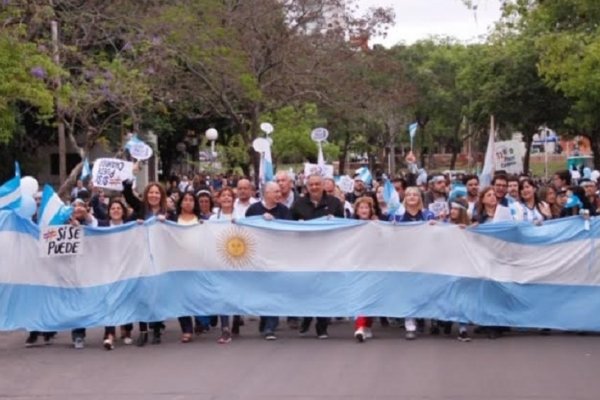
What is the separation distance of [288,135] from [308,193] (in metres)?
38.3

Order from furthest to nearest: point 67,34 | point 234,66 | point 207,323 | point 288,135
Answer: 1. point 288,135
2. point 234,66
3. point 67,34
4. point 207,323

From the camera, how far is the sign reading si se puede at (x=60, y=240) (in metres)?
12.0

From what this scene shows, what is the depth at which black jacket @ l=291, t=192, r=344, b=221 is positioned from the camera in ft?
42.0

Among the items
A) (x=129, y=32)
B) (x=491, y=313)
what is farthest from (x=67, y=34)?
(x=491, y=313)

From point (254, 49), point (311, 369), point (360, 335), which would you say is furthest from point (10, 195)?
point (254, 49)

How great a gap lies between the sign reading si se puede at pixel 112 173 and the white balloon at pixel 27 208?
153 cm

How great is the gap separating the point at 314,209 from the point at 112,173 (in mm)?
3123

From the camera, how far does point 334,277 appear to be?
1231cm

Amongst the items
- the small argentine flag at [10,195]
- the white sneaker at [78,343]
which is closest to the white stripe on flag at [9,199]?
the small argentine flag at [10,195]

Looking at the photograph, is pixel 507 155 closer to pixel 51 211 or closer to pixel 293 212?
pixel 293 212

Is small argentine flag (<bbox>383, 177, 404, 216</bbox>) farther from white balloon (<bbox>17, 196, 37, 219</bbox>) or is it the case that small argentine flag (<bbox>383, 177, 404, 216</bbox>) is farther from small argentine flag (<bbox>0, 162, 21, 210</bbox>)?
small argentine flag (<bbox>0, 162, 21, 210</bbox>)

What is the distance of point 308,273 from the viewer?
40.5ft

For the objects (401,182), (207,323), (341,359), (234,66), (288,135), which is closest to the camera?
(341,359)

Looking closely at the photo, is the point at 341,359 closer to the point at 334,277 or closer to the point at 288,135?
the point at 334,277
